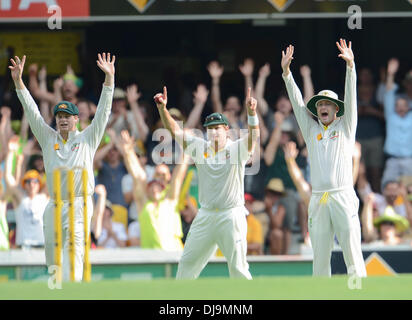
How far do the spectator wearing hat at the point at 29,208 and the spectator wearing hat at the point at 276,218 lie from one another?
8.48ft

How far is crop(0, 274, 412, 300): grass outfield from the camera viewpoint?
8.18m

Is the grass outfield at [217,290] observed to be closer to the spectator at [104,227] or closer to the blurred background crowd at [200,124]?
the blurred background crowd at [200,124]

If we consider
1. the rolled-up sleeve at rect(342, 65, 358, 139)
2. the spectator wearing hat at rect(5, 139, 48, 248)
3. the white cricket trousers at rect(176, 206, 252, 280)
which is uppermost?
the rolled-up sleeve at rect(342, 65, 358, 139)

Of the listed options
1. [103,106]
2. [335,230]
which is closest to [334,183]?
[335,230]

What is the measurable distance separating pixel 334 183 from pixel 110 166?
4313mm

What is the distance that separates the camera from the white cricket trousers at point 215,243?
11.2 metres

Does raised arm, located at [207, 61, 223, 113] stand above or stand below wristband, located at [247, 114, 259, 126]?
above

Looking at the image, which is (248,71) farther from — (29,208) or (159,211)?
(29,208)

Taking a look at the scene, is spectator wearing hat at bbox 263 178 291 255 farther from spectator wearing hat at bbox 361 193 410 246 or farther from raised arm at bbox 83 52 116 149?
raised arm at bbox 83 52 116 149

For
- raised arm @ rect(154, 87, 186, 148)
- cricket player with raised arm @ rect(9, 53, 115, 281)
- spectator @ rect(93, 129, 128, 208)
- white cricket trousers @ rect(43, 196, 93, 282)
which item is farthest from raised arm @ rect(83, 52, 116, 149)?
spectator @ rect(93, 129, 128, 208)

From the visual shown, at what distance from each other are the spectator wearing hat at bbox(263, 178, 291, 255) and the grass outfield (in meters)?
4.55

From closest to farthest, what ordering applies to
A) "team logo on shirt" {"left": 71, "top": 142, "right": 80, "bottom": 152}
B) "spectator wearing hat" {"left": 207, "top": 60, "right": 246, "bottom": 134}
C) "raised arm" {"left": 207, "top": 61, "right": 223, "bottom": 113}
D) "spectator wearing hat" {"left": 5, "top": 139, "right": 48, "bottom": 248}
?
"team logo on shirt" {"left": 71, "top": 142, "right": 80, "bottom": 152}, "spectator wearing hat" {"left": 5, "top": 139, "right": 48, "bottom": 248}, "spectator wearing hat" {"left": 207, "top": 60, "right": 246, "bottom": 134}, "raised arm" {"left": 207, "top": 61, "right": 223, "bottom": 113}
